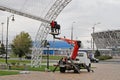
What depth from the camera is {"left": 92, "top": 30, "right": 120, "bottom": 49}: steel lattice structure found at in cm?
16785

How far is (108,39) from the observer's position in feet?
579

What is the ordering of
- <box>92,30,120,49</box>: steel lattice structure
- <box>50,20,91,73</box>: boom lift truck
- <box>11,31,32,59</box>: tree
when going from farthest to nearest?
<box>92,30,120,49</box>: steel lattice structure, <box>11,31,32,59</box>: tree, <box>50,20,91,73</box>: boom lift truck

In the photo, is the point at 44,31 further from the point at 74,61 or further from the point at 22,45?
the point at 22,45

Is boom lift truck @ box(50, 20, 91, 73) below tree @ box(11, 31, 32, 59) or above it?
below

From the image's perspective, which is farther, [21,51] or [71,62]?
[21,51]

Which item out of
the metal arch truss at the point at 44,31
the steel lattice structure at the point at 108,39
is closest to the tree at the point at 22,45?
the metal arch truss at the point at 44,31

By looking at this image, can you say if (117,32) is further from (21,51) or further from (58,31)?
(58,31)

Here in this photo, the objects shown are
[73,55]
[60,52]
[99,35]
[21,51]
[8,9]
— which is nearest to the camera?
[8,9]

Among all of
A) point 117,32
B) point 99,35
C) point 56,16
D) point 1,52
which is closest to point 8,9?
point 56,16

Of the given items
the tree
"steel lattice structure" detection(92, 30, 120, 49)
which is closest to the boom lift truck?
the tree

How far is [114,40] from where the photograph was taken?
568ft

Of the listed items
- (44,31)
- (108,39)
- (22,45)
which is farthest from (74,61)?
(108,39)

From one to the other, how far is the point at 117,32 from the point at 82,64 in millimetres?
127978

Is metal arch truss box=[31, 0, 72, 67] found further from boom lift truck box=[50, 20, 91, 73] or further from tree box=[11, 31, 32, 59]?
tree box=[11, 31, 32, 59]
